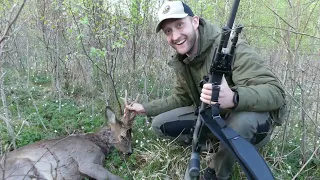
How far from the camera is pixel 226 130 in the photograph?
280 cm

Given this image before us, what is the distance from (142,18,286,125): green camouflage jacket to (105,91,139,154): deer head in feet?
3.40

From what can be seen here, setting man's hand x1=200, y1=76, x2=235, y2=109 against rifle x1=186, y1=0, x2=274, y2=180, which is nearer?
rifle x1=186, y1=0, x2=274, y2=180

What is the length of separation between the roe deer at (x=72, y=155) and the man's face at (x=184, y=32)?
1363 millimetres

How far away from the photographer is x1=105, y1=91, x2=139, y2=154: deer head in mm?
4992

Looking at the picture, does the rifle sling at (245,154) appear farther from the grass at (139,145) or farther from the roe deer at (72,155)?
the roe deer at (72,155)

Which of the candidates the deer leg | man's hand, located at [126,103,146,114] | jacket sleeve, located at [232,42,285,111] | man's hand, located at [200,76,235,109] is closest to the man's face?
jacket sleeve, located at [232,42,285,111]

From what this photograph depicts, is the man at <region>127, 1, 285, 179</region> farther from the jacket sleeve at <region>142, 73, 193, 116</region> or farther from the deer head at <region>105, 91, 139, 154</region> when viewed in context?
the deer head at <region>105, 91, 139, 154</region>

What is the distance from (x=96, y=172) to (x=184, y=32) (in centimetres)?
214

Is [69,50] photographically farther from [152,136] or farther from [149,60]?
[152,136]

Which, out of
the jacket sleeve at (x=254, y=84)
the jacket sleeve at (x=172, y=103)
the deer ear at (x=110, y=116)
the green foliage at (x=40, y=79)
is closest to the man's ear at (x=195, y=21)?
the jacket sleeve at (x=254, y=84)

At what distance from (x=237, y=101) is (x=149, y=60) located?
10.5ft

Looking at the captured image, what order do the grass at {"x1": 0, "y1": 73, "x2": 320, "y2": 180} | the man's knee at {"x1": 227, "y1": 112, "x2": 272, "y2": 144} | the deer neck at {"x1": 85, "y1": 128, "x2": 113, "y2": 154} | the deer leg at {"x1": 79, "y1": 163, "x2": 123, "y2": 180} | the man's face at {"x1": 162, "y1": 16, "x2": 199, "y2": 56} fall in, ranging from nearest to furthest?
the man's knee at {"x1": 227, "y1": 112, "x2": 272, "y2": 144}, the man's face at {"x1": 162, "y1": 16, "x2": 199, "y2": 56}, the grass at {"x1": 0, "y1": 73, "x2": 320, "y2": 180}, the deer leg at {"x1": 79, "y1": 163, "x2": 123, "y2": 180}, the deer neck at {"x1": 85, "y1": 128, "x2": 113, "y2": 154}

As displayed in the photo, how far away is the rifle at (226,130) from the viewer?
245 cm

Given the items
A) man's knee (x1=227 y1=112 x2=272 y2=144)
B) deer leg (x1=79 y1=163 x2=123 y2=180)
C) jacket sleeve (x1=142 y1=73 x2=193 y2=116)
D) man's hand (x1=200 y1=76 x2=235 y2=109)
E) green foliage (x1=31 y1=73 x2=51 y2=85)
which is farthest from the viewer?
green foliage (x1=31 y1=73 x2=51 y2=85)
